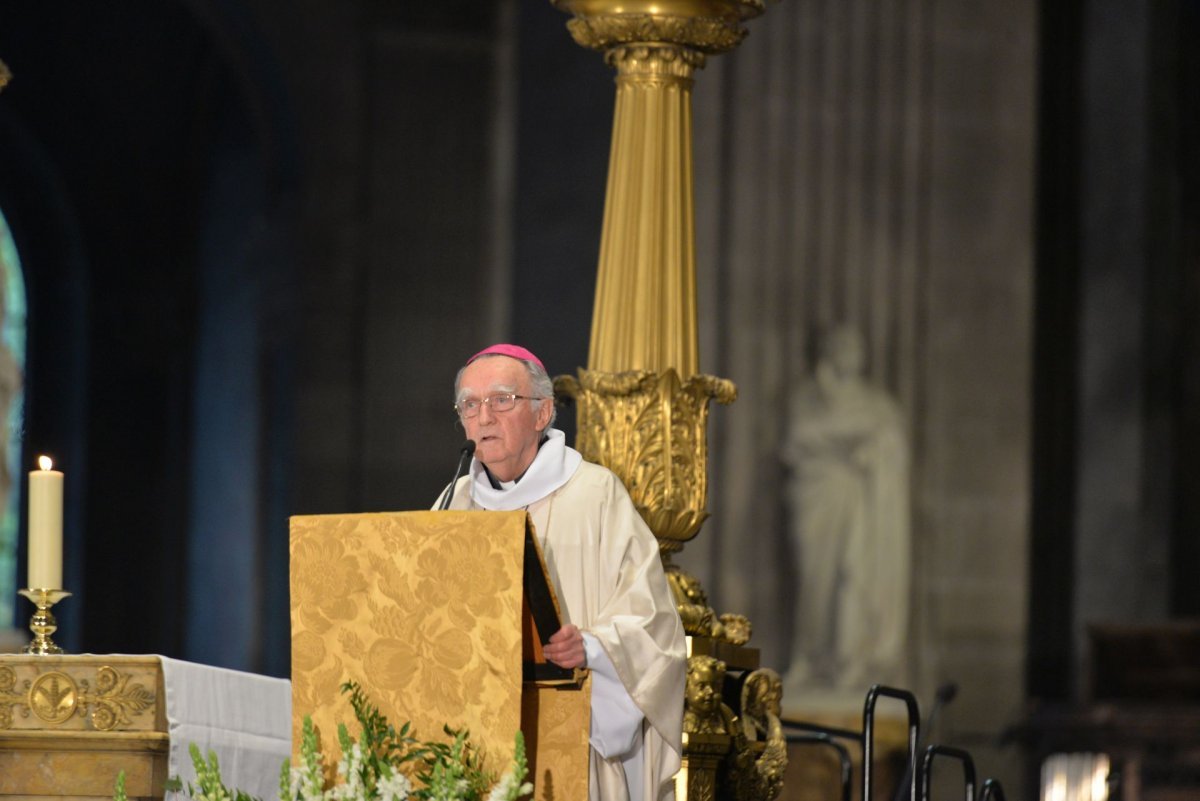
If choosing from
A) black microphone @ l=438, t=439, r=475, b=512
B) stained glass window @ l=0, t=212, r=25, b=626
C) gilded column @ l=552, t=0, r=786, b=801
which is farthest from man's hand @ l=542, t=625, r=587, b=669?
stained glass window @ l=0, t=212, r=25, b=626

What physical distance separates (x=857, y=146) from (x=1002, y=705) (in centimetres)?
327

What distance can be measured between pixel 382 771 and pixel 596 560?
104 centimetres

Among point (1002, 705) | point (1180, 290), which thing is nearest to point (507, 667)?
point (1002, 705)

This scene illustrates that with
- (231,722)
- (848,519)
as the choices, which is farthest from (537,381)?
(848,519)

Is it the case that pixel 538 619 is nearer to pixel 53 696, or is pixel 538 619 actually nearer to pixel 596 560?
pixel 596 560

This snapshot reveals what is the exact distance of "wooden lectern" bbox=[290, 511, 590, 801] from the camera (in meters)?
4.93

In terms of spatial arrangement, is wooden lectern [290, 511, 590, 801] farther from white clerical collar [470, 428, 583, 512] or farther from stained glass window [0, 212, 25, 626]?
stained glass window [0, 212, 25, 626]

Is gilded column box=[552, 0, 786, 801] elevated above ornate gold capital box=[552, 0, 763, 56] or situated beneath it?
situated beneath

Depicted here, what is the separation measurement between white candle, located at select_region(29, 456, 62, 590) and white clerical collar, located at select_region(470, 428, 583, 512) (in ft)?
3.10

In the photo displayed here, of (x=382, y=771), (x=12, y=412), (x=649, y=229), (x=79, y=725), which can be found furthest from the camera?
(x=12, y=412)

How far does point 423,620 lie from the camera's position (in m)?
5.00

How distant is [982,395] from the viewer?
534 inches

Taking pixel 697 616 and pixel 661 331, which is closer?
pixel 697 616

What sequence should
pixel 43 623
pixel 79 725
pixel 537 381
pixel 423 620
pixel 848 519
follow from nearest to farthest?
pixel 423 620 < pixel 79 725 < pixel 43 623 < pixel 537 381 < pixel 848 519
